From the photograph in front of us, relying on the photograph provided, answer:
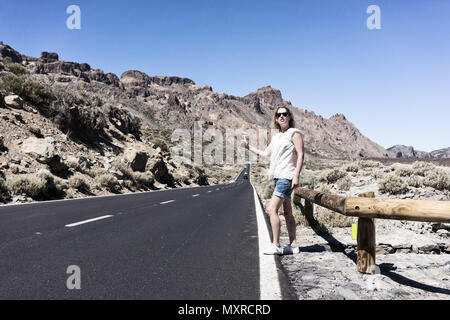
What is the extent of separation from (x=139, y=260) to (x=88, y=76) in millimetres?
214264

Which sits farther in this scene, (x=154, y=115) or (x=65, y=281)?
(x=154, y=115)

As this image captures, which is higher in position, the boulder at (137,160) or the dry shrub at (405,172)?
the boulder at (137,160)

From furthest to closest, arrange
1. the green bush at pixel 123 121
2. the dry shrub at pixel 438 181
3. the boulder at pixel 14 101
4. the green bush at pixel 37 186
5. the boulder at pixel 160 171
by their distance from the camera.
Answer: the green bush at pixel 123 121 < the boulder at pixel 160 171 < the boulder at pixel 14 101 < the green bush at pixel 37 186 < the dry shrub at pixel 438 181

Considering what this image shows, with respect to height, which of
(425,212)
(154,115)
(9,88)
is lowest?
(425,212)

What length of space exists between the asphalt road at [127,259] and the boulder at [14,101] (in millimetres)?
17052

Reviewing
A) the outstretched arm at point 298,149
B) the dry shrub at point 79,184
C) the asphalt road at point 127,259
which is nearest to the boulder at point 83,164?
the dry shrub at point 79,184

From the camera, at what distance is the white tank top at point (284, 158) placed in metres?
4.64

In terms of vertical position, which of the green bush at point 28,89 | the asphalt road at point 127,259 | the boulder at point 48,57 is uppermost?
the boulder at point 48,57

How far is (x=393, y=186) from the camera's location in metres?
10.6

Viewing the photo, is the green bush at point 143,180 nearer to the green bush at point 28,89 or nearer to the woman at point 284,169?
the green bush at point 28,89

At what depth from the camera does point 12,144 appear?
677 inches
